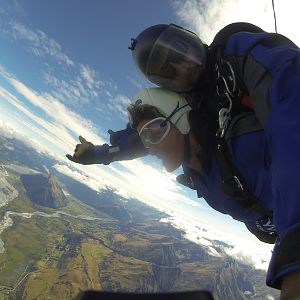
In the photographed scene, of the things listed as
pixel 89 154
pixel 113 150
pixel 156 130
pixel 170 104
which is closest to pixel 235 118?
pixel 170 104

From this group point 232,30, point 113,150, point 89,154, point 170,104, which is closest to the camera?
point 232,30

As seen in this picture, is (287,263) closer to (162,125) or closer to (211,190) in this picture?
(211,190)

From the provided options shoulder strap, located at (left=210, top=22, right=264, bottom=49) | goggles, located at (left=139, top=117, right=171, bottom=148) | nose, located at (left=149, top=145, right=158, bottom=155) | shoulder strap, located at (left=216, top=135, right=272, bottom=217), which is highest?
shoulder strap, located at (left=210, top=22, right=264, bottom=49)

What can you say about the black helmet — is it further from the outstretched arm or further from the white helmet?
the outstretched arm

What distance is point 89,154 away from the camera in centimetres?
482

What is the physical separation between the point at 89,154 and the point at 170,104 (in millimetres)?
2013

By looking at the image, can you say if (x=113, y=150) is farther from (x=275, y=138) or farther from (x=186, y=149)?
(x=275, y=138)

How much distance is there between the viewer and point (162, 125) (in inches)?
134

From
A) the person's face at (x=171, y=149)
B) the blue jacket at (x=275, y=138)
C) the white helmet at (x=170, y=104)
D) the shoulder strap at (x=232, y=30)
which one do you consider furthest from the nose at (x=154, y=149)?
the shoulder strap at (x=232, y=30)

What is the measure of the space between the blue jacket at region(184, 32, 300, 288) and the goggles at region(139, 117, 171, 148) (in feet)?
2.66

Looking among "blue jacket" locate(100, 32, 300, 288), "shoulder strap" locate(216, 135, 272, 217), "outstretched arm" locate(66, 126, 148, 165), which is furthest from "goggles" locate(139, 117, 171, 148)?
"outstretched arm" locate(66, 126, 148, 165)

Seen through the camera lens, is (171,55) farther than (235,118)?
Yes

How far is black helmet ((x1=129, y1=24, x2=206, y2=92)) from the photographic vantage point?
9.15 ft

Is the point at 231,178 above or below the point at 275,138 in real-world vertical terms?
below
